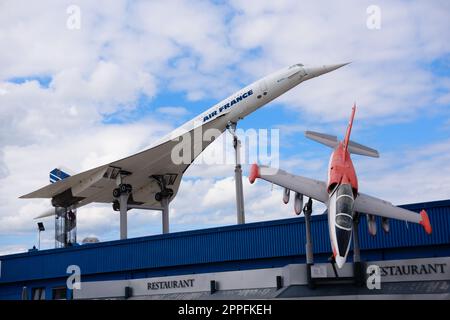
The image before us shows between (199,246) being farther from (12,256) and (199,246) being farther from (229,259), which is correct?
(12,256)

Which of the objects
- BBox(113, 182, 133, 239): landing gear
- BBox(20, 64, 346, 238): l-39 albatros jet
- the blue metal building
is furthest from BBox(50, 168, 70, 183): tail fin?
the blue metal building

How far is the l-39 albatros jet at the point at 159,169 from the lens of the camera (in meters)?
28.0

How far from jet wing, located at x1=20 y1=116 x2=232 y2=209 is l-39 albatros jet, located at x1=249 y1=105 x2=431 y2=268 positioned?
13542 mm

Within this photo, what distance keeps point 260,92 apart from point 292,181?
1150 centimetres

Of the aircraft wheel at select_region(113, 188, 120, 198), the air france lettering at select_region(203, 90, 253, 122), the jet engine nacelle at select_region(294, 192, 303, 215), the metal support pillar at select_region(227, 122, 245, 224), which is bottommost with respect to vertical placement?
the jet engine nacelle at select_region(294, 192, 303, 215)

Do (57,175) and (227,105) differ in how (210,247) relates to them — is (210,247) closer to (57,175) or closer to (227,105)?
(227,105)

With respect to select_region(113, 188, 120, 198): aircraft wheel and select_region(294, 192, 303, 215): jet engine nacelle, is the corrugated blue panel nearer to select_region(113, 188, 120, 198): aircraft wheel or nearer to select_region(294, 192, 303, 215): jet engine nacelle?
select_region(113, 188, 120, 198): aircraft wheel

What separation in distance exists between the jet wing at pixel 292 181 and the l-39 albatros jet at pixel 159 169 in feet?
35.1

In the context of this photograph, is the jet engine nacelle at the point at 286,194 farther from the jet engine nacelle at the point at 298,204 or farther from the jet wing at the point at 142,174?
the jet wing at the point at 142,174

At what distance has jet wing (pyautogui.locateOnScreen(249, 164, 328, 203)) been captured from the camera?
1708cm

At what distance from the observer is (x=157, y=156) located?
34938 millimetres
